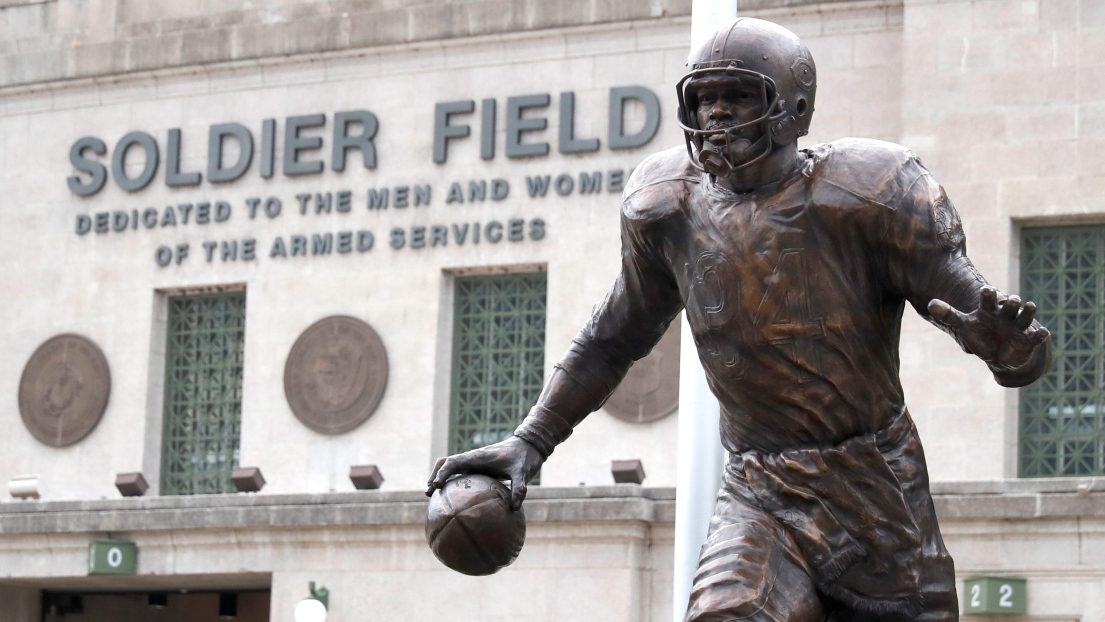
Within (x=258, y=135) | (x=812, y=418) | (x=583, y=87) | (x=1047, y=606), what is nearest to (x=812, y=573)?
(x=812, y=418)

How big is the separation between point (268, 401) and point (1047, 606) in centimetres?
915

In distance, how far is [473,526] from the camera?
19.1 feet

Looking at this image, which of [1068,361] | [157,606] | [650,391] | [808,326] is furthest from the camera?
[157,606]

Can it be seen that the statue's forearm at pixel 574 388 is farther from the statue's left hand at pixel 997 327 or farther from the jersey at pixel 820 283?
the statue's left hand at pixel 997 327

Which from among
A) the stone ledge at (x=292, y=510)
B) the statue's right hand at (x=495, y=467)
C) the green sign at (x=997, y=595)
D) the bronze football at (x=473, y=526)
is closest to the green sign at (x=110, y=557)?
the stone ledge at (x=292, y=510)

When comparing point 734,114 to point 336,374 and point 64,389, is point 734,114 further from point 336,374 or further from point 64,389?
point 64,389

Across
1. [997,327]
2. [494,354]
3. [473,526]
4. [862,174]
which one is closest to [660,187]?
[862,174]

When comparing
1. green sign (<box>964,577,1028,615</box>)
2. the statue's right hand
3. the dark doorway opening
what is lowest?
the dark doorway opening

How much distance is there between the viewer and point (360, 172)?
26.1 meters

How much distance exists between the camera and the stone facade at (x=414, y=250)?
22.7 m

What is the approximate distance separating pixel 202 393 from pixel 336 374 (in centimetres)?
179

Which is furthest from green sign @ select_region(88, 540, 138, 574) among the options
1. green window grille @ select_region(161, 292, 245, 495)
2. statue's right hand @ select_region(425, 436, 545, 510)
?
statue's right hand @ select_region(425, 436, 545, 510)

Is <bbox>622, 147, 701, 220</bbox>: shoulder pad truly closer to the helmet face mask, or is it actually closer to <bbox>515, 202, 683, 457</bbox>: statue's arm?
<bbox>515, 202, 683, 457</bbox>: statue's arm

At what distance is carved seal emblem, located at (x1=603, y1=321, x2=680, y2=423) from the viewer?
2414 cm
